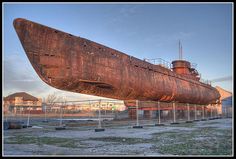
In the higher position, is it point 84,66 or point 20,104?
point 84,66

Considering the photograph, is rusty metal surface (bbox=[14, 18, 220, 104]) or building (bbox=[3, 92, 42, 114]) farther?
building (bbox=[3, 92, 42, 114])

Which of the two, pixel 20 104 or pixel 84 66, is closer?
pixel 84 66

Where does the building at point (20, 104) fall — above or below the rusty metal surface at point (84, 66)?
below

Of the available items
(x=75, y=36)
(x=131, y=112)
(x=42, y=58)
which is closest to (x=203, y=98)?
(x=131, y=112)

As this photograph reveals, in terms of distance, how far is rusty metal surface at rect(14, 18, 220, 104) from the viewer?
43.3ft

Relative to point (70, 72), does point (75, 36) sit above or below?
above

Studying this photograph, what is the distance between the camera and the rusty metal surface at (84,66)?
13188 millimetres

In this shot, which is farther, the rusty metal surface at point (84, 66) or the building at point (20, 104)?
the building at point (20, 104)

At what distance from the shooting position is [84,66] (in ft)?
47.7

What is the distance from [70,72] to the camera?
45.5ft

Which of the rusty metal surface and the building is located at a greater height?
Result: the rusty metal surface

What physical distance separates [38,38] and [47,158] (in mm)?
8432

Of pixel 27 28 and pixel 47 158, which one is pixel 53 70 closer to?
pixel 27 28

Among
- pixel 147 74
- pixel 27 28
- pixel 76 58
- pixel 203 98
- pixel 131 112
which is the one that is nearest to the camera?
pixel 27 28
